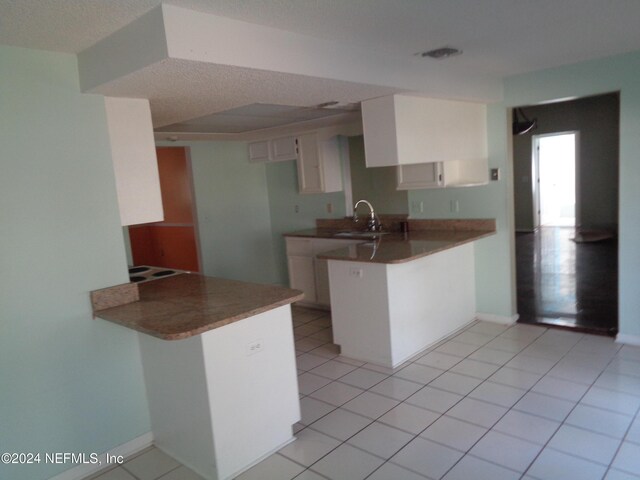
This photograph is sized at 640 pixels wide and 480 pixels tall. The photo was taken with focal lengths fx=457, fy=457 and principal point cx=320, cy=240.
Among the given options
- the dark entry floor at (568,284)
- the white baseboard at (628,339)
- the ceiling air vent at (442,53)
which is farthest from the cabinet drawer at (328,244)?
the white baseboard at (628,339)

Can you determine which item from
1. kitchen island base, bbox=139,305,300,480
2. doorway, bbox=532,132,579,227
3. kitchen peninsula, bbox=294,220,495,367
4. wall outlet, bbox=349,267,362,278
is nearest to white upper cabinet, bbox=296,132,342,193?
kitchen peninsula, bbox=294,220,495,367

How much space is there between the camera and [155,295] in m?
2.79

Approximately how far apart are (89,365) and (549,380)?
113 inches

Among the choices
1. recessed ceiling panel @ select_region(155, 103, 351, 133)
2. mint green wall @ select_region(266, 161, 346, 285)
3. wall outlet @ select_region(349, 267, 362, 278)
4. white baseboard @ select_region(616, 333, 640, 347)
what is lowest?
white baseboard @ select_region(616, 333, 640, 347)

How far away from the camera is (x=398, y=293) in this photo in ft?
11.3

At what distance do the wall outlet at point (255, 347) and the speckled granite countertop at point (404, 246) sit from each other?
1167mm

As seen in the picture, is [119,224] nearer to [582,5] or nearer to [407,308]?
[407,308]

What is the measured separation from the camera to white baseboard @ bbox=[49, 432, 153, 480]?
7.82ft

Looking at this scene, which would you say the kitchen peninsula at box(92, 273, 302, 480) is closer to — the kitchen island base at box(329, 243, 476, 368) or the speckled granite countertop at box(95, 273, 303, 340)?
the speckled granite countertop at box(95, 273, 303, 340)

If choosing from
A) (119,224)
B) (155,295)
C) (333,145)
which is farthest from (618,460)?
(333,145)

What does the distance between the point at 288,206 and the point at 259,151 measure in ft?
2.53

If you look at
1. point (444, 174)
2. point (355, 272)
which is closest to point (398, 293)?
point (355, 272)

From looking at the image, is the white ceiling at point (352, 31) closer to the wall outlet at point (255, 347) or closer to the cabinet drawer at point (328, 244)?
the wall outlet at point (255, 347)

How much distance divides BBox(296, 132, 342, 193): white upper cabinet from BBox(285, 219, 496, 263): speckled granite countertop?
0.50m
